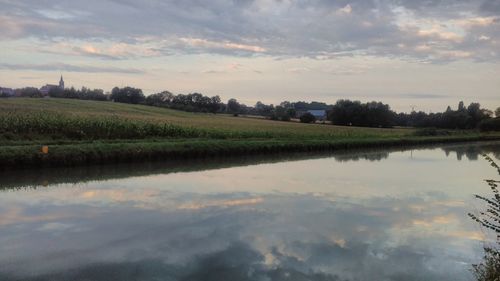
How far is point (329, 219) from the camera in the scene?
9961 mm

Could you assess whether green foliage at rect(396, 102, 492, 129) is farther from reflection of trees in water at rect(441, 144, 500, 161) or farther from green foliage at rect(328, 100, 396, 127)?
reflection of trees in water at rect(441, 144, 500, 161)

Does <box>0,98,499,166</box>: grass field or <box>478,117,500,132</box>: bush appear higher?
<box>478,117,500,132</box>: bush

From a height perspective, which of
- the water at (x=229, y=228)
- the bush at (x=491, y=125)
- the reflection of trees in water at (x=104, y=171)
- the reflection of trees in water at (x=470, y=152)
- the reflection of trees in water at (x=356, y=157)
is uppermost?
the bush at (x=491, y=125)

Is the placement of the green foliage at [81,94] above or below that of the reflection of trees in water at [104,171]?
above

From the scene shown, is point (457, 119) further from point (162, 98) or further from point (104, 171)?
point (104, 171)

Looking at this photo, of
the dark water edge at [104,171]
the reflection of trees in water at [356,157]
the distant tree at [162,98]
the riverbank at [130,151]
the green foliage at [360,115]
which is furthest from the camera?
the distant tree at [162,98]

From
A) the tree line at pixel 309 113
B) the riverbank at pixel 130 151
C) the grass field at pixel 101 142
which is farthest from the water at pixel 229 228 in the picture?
the tree line at pixel 309 113

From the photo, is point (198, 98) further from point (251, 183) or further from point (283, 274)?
point (283, 274)

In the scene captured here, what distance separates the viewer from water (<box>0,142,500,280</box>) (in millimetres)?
6449

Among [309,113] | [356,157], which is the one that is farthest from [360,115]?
[356,157]

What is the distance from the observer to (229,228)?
8.82m

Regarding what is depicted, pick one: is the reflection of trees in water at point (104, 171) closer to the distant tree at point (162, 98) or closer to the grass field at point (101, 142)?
the grass field at point (101, 142)

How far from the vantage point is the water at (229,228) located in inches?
254

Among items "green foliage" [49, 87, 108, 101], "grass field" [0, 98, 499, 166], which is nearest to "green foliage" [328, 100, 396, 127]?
"green foliage" [49, 87, 108, 101]
